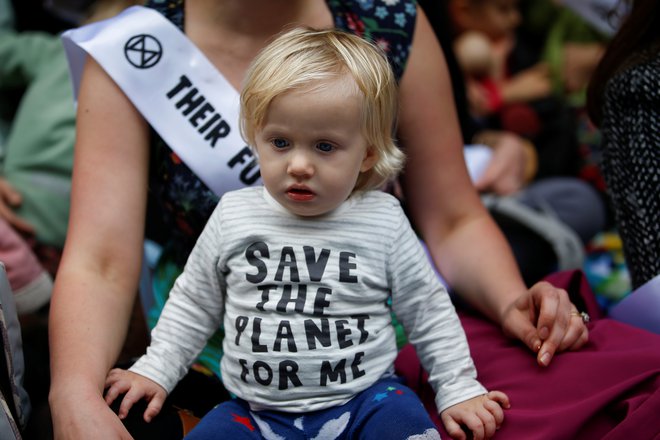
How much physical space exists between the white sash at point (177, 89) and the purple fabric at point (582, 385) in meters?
0.41

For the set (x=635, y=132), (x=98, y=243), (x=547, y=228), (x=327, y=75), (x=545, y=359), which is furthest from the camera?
(x=547, y=228)

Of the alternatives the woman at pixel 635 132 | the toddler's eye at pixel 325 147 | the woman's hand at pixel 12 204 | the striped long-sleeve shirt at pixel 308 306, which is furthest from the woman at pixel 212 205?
the woman's hand at pixel 12 204

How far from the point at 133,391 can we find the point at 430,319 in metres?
0.40

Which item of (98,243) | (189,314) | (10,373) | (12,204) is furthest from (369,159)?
(12,204)

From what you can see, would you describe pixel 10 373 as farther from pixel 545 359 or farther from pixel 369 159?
pixel 545 359

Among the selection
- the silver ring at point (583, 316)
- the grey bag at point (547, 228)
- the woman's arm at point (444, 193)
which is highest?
the woman's arm at point (444, 193)

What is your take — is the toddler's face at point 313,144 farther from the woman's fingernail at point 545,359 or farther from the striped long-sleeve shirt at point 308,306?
the woman's fingernail at point 545,359

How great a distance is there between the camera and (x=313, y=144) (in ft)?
3.40

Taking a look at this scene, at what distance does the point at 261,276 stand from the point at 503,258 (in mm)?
451

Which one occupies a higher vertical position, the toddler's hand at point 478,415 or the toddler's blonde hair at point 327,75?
the toddler's blonde hair at point 327,75

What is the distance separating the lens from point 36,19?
2.49 m

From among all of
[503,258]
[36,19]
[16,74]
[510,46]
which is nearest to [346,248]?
[503,258]

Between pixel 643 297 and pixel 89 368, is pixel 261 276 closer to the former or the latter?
pixel 89 368

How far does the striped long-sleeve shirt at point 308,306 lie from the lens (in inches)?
42.4
